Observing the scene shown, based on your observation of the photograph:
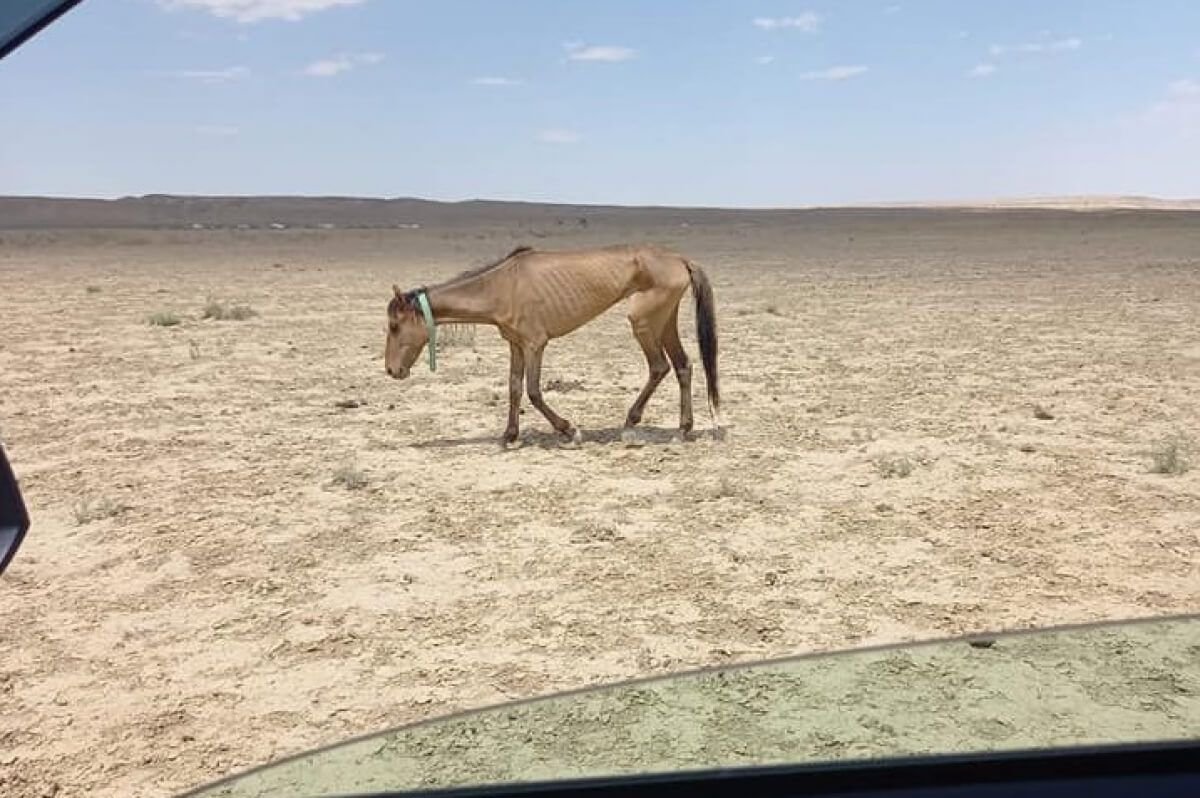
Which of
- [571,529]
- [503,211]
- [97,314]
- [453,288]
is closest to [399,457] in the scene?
[453,288]

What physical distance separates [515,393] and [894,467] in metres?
3.01

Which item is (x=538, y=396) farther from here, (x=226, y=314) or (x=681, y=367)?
(x=226, y=314)

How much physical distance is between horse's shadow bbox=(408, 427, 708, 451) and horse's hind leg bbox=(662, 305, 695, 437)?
0.44 ft

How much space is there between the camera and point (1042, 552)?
583 centimetres

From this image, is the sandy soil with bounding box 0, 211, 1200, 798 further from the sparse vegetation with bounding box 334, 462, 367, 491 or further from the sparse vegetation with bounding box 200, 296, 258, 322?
the sparse vegetation with bounding box 200, 296, 258, 322

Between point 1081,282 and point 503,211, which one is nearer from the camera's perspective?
point 1081,282

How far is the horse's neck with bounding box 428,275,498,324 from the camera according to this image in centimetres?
854

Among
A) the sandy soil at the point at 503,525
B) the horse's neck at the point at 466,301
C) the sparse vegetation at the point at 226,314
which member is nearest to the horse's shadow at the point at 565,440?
the sandy soil at the point at 503,525

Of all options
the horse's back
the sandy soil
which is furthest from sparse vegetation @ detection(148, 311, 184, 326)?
the horse's back

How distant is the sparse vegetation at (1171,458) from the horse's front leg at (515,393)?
466 cm

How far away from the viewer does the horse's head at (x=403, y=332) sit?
Answer: 8469 mm

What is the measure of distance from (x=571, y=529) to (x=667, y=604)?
1354 mm

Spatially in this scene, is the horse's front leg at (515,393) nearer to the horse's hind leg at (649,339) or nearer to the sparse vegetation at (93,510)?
the horse's hind leg at (649,339)

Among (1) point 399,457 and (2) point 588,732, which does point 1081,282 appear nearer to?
(1) point 399,457
